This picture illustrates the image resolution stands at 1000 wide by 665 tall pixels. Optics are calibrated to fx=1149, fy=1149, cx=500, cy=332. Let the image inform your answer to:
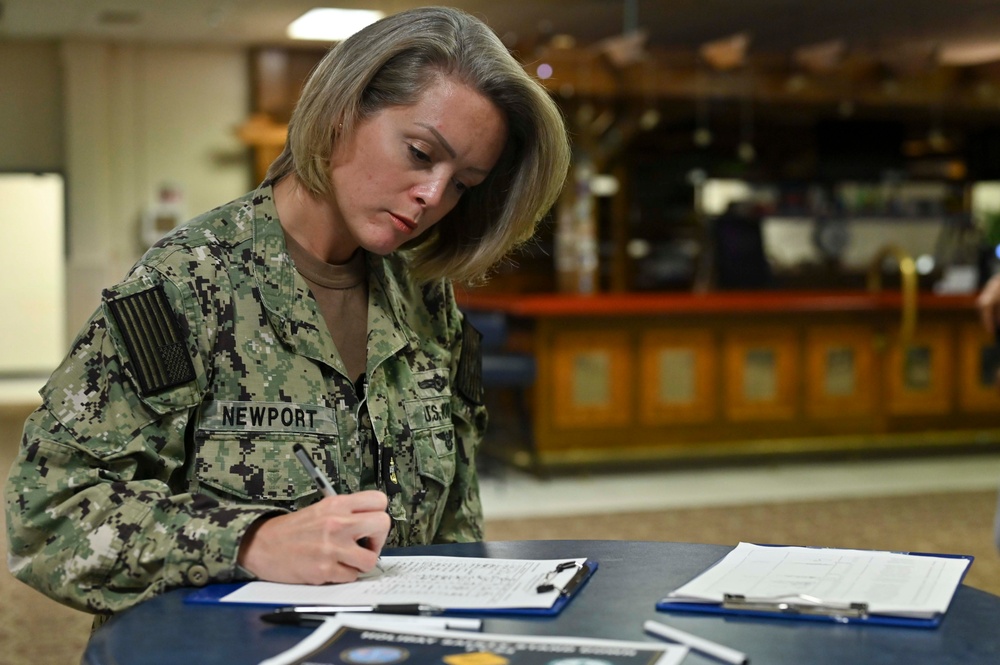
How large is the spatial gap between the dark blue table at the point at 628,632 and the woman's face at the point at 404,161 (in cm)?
49

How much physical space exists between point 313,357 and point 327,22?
9266 mm

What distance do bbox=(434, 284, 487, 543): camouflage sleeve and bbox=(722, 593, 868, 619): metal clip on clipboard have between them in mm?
611

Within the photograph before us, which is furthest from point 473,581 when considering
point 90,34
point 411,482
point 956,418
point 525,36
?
point 90,34

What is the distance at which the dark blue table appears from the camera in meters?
0.96

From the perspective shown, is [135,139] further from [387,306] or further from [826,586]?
[826,586]

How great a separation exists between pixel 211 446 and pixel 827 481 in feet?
18.0

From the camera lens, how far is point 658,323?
21.7ft

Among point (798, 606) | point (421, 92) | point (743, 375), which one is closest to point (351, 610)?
point (798, 606)

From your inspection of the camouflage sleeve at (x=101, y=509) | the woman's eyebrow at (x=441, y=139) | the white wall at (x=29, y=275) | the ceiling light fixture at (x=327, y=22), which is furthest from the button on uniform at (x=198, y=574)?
the white wall at (x=29, y=275)

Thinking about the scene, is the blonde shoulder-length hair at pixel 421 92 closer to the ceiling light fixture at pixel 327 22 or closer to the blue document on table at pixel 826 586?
the blue document on table at pixel 826 586

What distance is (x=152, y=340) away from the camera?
1.26m

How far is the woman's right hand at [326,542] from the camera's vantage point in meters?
1.15

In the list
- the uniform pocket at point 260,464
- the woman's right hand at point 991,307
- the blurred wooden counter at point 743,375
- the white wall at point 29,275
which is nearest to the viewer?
the uniform pocket at point 260,464

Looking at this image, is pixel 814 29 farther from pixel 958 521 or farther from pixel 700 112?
pixel 958 521
